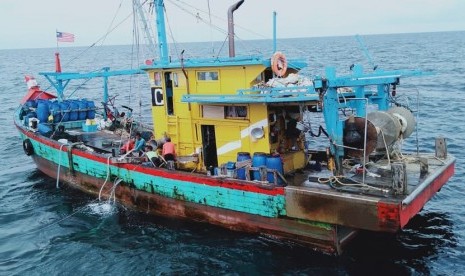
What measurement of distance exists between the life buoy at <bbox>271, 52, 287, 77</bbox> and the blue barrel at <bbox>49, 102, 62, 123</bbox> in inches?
465

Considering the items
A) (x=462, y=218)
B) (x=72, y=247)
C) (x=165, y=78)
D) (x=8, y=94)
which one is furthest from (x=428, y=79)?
(x=8, y=94)

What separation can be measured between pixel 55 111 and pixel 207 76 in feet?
32.0

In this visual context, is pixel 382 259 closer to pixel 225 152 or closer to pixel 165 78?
pixel 225 152

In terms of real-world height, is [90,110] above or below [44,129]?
above

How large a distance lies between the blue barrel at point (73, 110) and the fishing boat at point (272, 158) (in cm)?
444

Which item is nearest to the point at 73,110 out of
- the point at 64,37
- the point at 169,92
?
the point at 64,37

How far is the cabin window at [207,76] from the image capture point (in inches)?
513

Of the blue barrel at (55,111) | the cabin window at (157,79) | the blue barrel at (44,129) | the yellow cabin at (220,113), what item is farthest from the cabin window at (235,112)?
the blue barrel at (55,111)

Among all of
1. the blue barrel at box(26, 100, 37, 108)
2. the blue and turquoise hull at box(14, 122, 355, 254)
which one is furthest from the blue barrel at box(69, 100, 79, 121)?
the blue and turquoise hull at box(14, 122, 355, 254)

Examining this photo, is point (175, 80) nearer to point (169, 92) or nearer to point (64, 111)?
point (169, 92)

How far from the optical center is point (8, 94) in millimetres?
50531

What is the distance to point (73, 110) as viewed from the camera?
20500 millimetres

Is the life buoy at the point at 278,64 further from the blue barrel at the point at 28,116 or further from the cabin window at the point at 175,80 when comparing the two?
the blue barrel at the point at 28,116

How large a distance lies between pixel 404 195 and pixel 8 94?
4995 centimetres
